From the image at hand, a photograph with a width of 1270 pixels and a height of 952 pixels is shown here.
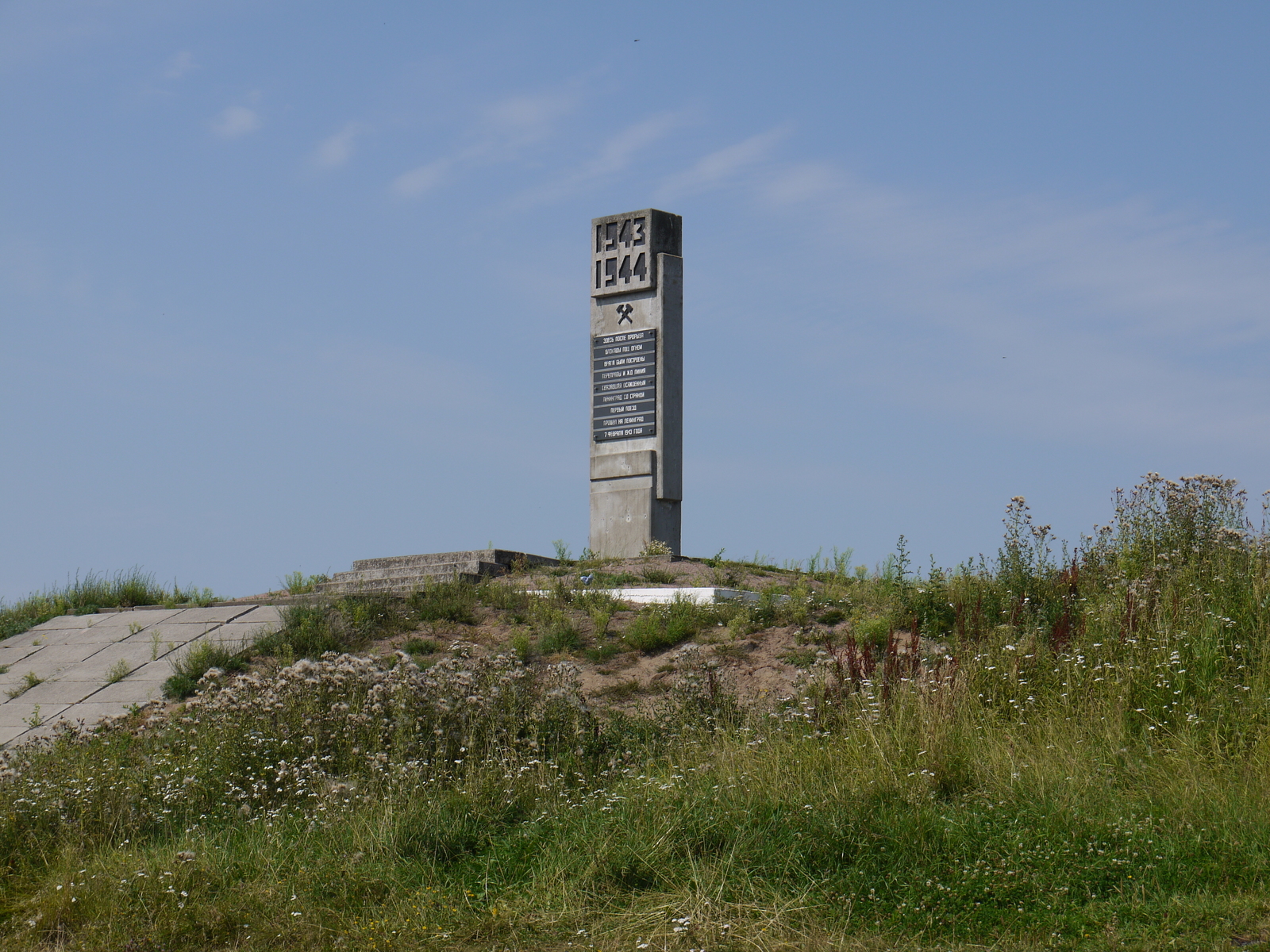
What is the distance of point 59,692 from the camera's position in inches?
408

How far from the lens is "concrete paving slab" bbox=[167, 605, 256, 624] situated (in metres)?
11.7

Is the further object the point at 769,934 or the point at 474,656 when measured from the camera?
the point at 474,656

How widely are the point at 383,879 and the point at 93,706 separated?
17.4 feet

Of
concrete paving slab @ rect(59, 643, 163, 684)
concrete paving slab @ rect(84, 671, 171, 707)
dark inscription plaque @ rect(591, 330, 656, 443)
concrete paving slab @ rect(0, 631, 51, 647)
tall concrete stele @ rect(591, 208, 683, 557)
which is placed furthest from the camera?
dark inscription plaque @ rect(591, 330, 656, 443)

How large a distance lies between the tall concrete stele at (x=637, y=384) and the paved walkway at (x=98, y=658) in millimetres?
5988

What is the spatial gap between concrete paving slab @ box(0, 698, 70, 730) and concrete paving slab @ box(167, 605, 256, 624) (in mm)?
1768

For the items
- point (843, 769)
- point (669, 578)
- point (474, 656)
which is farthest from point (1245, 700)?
point (669, 578)

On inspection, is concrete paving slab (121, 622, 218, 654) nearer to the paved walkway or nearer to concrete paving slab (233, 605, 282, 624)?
the paved walkway

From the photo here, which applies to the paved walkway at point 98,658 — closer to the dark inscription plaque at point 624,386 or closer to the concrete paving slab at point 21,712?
the concrete paving slab at point 21,712

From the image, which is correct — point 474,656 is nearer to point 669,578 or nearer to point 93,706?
point 93,706

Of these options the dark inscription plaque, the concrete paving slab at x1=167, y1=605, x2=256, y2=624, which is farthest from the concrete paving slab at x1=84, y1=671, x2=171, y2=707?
the dark inscription plaque

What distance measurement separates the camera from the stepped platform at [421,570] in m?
12.8

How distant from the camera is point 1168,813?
222 inches

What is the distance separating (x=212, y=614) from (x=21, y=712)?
83.1 inches
